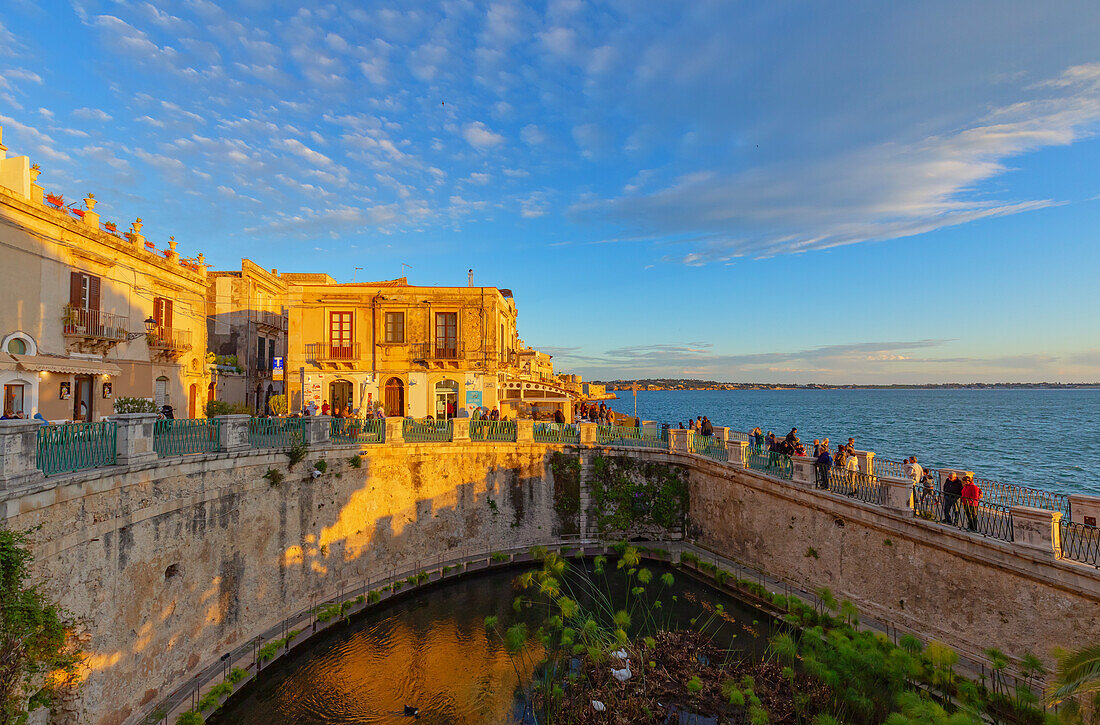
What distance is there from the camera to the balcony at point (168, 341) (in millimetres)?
21844

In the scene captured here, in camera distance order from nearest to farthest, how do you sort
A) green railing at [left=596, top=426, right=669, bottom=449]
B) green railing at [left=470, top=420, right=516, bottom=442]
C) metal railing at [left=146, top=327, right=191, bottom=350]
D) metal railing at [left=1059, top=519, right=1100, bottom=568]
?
metal railing at [left=1059, top=519, right=1100, bottom=568]
green railing at [left=470, top=420, right=516, bottom=442]
metal railing at [left=146, top=327, right=191, bottom=350]
green railing at [left=596, top=426, right=669, bottom=449]

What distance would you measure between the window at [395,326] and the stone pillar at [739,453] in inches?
663

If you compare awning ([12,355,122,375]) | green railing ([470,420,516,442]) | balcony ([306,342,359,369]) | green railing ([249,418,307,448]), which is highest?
balcony ([306,342,359,369])

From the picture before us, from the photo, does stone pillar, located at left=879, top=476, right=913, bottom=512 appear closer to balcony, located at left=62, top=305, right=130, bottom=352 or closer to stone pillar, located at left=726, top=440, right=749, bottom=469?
stone pillar, located at left=726, top=440, right=749, bottom=469

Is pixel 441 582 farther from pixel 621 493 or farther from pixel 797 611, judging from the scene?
pixel 797 611

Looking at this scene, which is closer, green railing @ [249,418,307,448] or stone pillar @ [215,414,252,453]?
stone pillar @ [215,414,252,453]

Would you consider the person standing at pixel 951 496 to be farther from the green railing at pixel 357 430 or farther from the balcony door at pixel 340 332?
the balcony door at pixel 340 332

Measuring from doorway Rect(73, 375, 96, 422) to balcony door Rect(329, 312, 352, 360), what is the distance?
368 inches

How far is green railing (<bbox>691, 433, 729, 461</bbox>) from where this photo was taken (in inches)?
779

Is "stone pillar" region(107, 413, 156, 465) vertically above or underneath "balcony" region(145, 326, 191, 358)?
underneath

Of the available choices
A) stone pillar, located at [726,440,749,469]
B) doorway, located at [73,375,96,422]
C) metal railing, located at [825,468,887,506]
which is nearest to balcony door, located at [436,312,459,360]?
doorway, located at [73,375,96,422]

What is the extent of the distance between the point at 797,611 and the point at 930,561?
384cm

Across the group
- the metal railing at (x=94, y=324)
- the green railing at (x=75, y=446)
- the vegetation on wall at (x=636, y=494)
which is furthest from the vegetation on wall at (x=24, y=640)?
the vegetation on wall at (x=636, y=494)

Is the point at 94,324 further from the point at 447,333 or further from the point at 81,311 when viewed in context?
the point at 447,333
